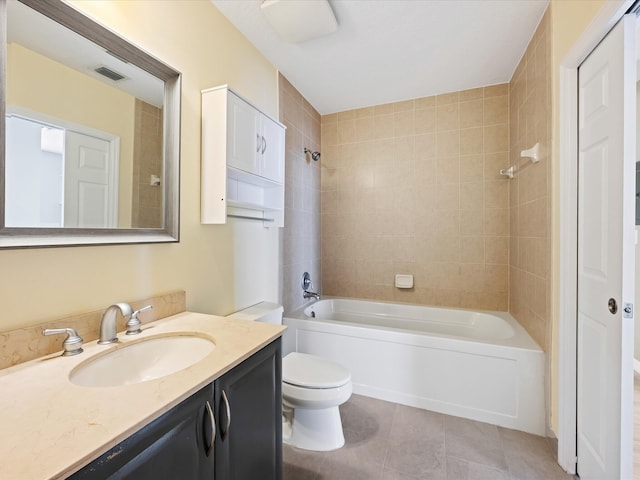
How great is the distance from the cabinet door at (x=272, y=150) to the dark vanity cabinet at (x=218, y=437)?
1203 millimetres

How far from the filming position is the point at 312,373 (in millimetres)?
1725

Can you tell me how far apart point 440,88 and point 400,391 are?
103 inches

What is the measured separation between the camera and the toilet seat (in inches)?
63.9

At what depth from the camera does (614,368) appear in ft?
3.97

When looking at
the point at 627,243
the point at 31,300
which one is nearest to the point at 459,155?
the point at 627,243

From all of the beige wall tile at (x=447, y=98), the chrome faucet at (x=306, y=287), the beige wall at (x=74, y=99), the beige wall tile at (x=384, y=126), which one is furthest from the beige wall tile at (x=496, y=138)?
the beige wall at (x=74, y=99)

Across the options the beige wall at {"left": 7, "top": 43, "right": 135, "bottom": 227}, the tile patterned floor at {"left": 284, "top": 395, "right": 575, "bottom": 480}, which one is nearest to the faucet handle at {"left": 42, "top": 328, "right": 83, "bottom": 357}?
the beige wall at {"left": 7, "top": 43, "right": 135, "bottom": 227}

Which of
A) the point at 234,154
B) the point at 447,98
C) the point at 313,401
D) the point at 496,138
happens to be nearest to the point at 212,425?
the point at 313,401

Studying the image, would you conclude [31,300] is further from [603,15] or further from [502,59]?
[502,59]

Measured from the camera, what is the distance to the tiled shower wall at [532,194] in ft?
5.76

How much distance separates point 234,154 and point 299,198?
48.3 inches

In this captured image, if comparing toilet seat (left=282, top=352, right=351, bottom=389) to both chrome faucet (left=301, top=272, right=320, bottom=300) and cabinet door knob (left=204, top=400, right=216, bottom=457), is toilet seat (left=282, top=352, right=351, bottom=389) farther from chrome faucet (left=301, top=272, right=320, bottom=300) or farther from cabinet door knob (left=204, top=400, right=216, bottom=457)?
chrome faucet (left=301, top=272, right=320, bottom=300)

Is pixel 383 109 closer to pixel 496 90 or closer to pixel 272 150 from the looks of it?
pixel 496 90

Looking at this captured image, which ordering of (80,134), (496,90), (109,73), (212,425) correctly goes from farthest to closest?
1. (496,90)
2. (109,73)
3. (80,134)
4. (212,425)
